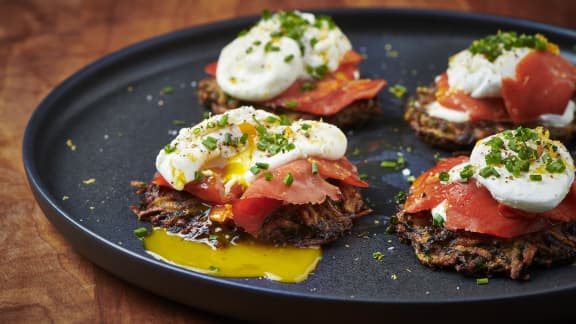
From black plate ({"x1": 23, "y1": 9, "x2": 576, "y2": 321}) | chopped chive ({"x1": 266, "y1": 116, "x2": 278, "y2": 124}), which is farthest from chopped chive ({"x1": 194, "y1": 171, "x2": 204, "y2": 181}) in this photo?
chopped chive ({"x1": 266, "y1": 116, "x2": 278, "y2": 124})

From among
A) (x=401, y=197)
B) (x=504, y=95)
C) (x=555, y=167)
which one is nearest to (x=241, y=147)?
(x=401, y=197)

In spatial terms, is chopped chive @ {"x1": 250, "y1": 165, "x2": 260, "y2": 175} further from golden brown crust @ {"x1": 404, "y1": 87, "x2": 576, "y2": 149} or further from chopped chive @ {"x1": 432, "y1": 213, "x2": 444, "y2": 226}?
golden brown crust @ {"x1": 404, "y1": 87, "x2": 576, "y2": 149}

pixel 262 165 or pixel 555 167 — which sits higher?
pixel 555 167

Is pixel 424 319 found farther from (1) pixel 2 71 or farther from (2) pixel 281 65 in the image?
(1) pixel 2 71

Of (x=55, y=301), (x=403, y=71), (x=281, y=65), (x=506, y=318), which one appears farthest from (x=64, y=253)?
(x=403, y=71)

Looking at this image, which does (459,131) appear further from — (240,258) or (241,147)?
(240,258)

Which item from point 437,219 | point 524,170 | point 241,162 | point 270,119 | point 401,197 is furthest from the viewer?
point 270,119

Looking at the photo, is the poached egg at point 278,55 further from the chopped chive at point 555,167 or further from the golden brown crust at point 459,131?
the chopped chive at point 555,167
